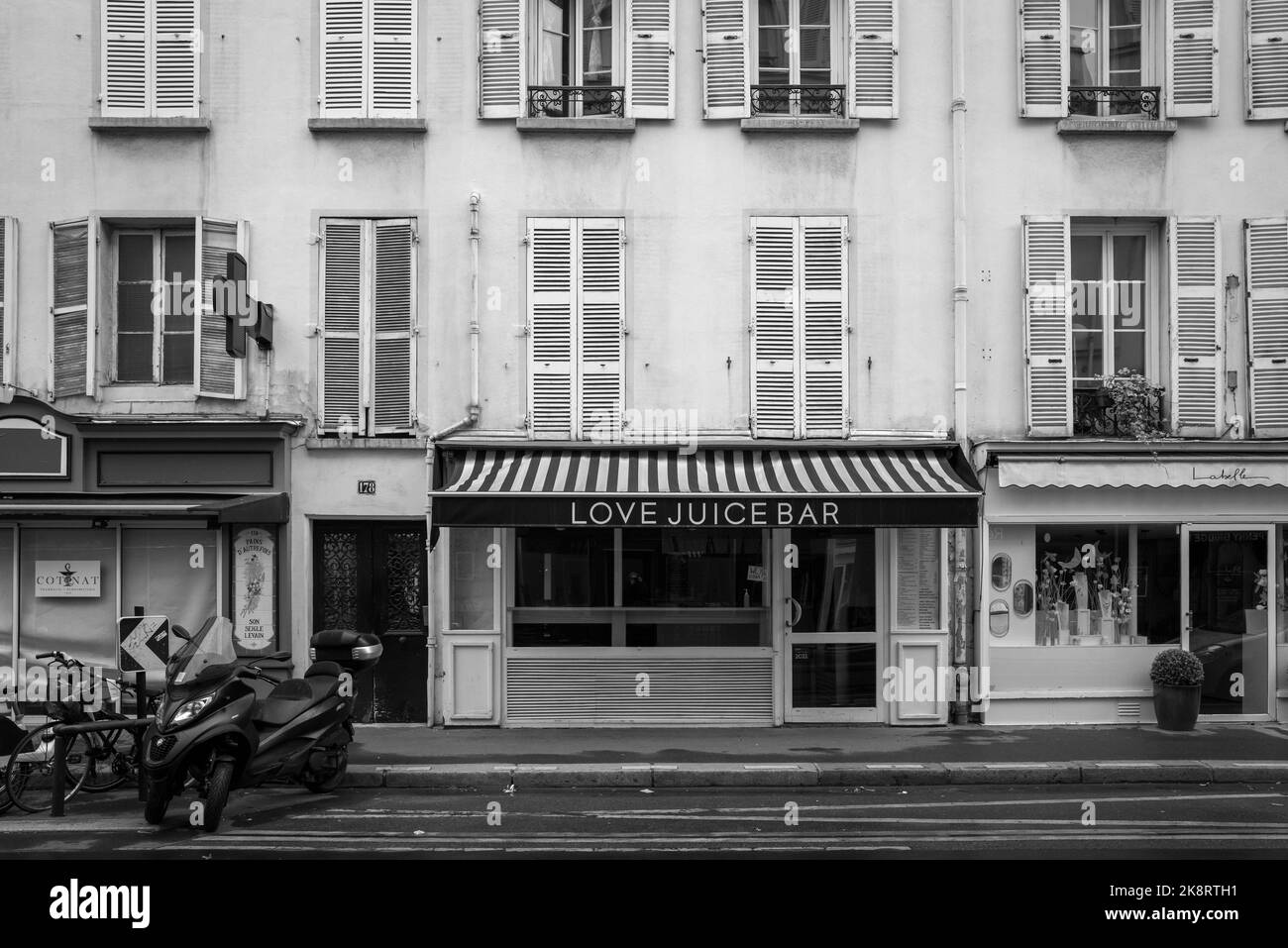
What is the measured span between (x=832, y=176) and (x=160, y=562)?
28.6ft

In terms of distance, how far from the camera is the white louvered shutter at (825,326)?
12508mm

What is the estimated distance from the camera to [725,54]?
12.6 metres

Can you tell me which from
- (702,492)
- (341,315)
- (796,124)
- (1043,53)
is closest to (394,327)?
(341,315)

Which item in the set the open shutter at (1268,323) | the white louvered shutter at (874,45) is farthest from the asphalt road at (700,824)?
the white louvered shutter at (874,45)

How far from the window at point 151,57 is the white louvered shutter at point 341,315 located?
2.16 meters

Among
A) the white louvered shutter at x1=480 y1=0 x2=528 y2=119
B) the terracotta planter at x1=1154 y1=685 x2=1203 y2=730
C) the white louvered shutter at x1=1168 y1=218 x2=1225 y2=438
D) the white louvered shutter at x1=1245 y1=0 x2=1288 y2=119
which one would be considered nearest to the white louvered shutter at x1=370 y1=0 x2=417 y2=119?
the white louvered shutter at x1=480 y1=0 x2=528 y2=119

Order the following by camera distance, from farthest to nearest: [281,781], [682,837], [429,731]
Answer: [429,731], [281,781], [682,837]

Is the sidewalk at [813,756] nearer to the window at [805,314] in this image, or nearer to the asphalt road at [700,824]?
the asphalt road at [700,824]

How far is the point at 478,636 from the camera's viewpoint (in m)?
12.2

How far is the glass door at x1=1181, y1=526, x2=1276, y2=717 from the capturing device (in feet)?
40.6

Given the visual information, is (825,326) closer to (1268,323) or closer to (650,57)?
(650,57)

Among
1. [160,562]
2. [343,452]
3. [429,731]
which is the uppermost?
[343,452]

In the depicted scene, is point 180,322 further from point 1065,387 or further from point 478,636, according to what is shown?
point 1065,387

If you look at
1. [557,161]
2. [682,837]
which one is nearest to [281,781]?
[682,837]
